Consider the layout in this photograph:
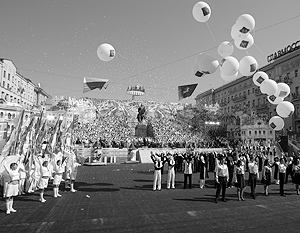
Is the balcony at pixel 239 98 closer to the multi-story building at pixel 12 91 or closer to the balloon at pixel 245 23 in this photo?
the multi-story building at pixel 12 91

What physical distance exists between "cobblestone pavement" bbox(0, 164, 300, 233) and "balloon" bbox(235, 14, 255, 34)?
7.11 m

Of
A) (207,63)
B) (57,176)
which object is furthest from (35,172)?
(207,63)

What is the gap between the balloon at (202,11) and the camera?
994cm

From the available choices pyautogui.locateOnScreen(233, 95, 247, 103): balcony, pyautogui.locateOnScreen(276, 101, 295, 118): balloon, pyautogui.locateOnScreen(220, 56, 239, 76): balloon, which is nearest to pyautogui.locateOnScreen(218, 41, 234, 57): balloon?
pyautogui.locateOnScreen(220, 56, 239, 76): balloon

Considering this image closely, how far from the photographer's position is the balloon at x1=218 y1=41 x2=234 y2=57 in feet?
36.2

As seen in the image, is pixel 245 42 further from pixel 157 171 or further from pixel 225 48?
pixel 157 171

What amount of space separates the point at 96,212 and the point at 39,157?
4269mm

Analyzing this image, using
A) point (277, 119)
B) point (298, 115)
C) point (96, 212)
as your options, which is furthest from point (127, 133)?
point (96, 212)

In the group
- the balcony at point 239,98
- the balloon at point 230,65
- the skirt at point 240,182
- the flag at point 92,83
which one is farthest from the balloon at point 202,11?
the balcony at point 239,98

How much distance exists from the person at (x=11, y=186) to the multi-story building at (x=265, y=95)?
4227 centimetres

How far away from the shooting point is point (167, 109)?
229 ft

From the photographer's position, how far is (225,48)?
36.3 feet

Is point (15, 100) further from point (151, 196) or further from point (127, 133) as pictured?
point (151, 196)

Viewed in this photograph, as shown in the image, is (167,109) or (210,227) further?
(167,109)
